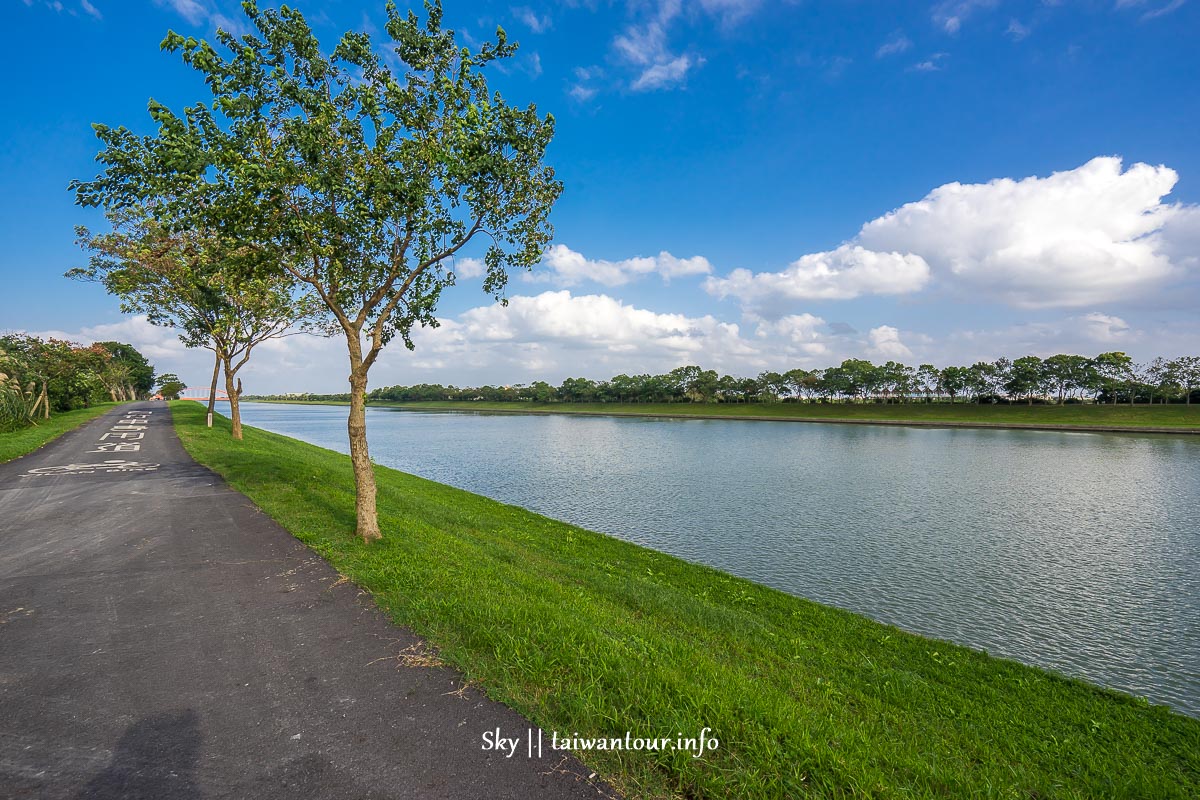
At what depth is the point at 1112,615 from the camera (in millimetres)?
12039

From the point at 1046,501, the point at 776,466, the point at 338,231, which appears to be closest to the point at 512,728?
the point at 338,231

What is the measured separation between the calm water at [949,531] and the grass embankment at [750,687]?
2.38 metres

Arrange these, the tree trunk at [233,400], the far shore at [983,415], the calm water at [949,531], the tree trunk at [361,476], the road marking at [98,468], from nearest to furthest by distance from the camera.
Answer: the tree trunk at [361,476], the calm water at [949,531], the road marking at [98,468], the tree trunk at [233,400], the far shore at [983,415]

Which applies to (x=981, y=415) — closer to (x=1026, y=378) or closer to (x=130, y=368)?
(x=1026, y=378)

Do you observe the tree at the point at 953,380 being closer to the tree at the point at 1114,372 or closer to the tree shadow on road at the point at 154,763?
the tree at the point at 1114,372

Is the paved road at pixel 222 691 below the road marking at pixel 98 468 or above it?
below

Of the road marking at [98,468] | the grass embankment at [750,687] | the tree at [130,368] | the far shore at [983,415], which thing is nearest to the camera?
the grass embankment at [750,687]

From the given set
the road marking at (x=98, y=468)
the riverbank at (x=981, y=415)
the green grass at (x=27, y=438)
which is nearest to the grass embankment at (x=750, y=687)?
the road marking at (x=98, y=468)

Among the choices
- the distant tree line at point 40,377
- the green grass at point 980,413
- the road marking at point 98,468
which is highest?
the distant tree line at point 40,377

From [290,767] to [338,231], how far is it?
10.0m

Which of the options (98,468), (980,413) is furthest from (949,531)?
(980,413)

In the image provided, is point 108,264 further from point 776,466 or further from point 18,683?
point 776,466

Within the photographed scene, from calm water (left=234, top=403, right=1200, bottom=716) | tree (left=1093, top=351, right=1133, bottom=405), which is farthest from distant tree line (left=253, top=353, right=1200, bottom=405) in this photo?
calm water (left=234, top=403, right=1200, bottom=716)

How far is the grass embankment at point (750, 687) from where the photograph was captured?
14.9 feet
